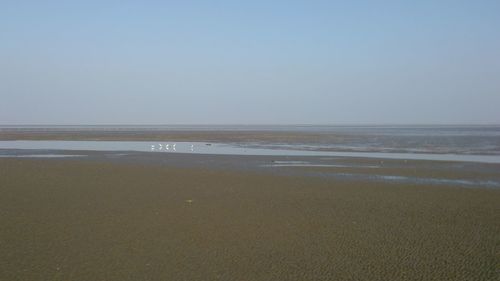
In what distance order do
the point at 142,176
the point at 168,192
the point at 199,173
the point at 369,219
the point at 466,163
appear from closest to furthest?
the point at 369,219 → the point at 168,192 → the point at 142,176 → the point at 199,173 → the point at 466,163

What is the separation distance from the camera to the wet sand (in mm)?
7961

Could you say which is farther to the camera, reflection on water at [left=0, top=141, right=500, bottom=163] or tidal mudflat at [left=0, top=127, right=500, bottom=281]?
reflection on water at [left=0, top=141, right=500, bottom=163]

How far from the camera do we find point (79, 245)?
9320mm

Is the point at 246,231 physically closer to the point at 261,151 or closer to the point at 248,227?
the point at 248,227

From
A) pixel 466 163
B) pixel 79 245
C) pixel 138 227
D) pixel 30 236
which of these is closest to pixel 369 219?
pixel 138 227

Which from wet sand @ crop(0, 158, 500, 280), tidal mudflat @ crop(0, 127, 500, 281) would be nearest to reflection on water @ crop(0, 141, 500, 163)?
tidal mudflat @ crop(0, 127, 500, 281)

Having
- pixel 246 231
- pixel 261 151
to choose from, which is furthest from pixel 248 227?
pixel 261 151

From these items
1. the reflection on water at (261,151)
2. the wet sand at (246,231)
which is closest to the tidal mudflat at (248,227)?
the wet sand at (246,231)

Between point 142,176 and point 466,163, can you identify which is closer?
point 142,176

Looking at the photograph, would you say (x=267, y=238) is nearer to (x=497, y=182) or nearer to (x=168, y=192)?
(x=168, y=192)

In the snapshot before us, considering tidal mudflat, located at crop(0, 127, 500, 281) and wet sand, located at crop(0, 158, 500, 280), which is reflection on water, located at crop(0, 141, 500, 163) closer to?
tidal mudflat, located at crop(0, 127, 500, 281)

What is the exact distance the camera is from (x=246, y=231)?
1071 centimetres

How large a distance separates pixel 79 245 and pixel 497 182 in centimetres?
1674

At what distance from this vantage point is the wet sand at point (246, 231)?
26.1 feet
